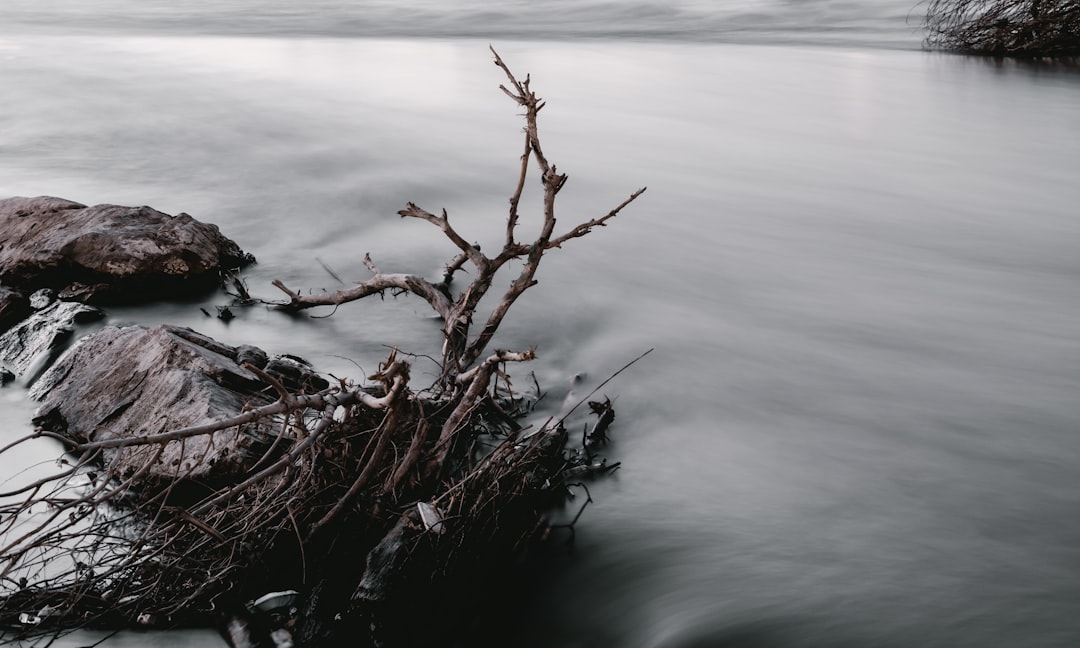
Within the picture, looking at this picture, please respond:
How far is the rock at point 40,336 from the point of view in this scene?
4105mm

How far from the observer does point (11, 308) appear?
4.45 metres

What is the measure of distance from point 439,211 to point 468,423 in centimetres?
406

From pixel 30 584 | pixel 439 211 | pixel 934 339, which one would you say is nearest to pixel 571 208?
pixel 439 211

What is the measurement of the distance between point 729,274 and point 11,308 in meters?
3.77

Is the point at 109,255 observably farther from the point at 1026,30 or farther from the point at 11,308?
the point at 1026,30

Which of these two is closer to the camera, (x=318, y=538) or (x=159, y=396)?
(x=318, y=538)

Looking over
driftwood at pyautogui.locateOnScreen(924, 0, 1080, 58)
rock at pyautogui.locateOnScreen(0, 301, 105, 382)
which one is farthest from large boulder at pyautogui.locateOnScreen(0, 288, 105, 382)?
driftwood at pyautogui.locateOnScreen(924, 0, 1080, 58)

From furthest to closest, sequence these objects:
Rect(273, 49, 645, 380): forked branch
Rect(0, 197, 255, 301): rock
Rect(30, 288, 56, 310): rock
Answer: Rect(0, 197, 255, 301): rock < Rect(30, 288, 56, 310): rock < Rect(273, 49, 645, 380): forked branch

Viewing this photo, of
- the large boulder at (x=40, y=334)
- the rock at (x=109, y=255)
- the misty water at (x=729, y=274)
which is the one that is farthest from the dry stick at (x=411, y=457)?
the rock at (x=109, y=255)

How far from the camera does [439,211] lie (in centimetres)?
689

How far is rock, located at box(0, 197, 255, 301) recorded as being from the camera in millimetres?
4656

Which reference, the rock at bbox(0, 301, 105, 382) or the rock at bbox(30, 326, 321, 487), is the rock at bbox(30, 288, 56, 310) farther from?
the rock at bbox(30, 326, 321, 487)

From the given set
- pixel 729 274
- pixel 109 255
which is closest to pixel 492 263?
pixel 109 255

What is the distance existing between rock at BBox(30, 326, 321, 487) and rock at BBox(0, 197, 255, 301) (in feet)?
2.87
